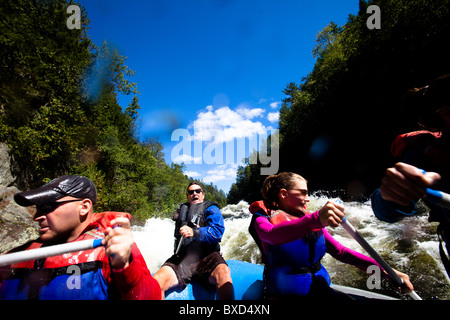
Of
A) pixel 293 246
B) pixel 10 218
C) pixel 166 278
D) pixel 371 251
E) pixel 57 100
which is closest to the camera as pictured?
pixel 371 251

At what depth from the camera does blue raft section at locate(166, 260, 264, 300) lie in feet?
8.34

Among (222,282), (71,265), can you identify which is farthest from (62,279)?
(222,282)

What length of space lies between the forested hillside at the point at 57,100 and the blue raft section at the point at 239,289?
9697 millimetres

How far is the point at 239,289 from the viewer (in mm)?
2674

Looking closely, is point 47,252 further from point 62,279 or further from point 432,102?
point 432,102

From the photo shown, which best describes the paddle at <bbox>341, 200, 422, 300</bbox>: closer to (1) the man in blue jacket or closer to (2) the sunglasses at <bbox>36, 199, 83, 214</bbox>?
(1) the man in blue jacket

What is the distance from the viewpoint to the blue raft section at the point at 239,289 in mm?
2542

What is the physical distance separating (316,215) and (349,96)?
61.4ft

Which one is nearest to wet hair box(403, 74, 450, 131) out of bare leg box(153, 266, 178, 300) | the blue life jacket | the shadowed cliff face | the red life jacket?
the blue life jacket

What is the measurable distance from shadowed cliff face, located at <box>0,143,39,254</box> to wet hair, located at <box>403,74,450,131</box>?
7.69 meters

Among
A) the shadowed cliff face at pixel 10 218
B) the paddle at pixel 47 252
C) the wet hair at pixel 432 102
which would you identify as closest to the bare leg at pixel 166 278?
the paddle at pixel 47 252

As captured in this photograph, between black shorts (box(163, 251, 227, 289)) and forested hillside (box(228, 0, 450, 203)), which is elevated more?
forested hillside (box(228, 0, 450, 203))

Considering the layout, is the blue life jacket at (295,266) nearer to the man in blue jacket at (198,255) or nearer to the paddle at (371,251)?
the paddle at (371,251)

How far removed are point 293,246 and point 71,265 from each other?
1563mm
